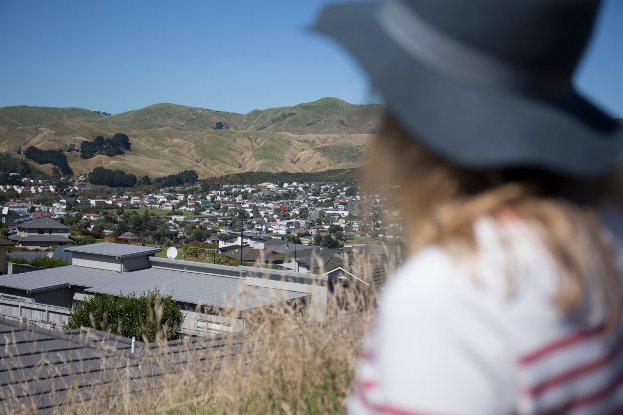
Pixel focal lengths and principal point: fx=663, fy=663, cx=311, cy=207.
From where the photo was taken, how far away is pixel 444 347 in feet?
2.32

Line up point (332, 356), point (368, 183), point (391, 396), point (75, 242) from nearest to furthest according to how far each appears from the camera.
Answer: point (391, 396)
point (368, 183)
point (332, 356)
point (75, 242)

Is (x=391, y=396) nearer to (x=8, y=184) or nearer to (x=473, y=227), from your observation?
(x=473, y=227)

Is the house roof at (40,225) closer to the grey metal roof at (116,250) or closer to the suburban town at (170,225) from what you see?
the suburban town at (170,225)

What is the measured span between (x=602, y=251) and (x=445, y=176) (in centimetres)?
22

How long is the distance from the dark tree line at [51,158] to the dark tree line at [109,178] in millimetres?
6734

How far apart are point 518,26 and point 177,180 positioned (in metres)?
118

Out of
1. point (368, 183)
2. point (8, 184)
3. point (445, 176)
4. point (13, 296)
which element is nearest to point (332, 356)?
point (368, 183)

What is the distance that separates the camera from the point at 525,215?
774 millimetres

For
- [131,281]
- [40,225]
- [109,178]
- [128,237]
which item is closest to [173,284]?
[131,281]

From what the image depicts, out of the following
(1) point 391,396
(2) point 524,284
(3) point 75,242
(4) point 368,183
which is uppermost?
(4) point 368,183

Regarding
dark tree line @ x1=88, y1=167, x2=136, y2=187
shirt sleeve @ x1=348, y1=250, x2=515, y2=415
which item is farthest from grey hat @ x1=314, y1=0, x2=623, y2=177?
dark tree line @ x1=88, y1=167, x2=136, y2=187

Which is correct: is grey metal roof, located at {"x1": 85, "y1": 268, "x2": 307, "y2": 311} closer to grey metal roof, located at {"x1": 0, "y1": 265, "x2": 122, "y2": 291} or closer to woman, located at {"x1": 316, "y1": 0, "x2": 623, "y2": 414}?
grey metal roof, located at {"x1": 0, "y1": 265, "x2": 122, "y2": 291}

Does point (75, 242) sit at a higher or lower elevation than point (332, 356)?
lower

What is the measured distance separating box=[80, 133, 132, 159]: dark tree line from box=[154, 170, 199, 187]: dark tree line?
18.3m
